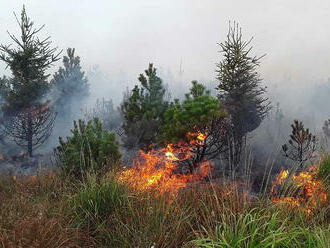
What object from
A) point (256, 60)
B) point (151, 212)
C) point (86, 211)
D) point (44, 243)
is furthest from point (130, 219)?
point (256, 60)

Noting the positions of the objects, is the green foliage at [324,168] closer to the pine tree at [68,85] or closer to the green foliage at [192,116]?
the green foliage at [192,116]

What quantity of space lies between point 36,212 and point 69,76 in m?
35.4

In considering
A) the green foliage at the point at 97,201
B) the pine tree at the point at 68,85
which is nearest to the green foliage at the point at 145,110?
the green foliage at the point at 97,201

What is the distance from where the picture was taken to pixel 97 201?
202 inches

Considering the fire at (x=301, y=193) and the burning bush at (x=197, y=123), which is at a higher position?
the burning bush at (x=197, y=123)

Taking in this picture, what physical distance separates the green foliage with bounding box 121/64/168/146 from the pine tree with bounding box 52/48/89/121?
70.6 feet

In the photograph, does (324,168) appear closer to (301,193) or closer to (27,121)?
(301,193)

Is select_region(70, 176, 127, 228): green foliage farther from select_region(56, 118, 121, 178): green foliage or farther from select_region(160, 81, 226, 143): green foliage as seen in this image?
select_region(160, 81, 226, 143): green foliage

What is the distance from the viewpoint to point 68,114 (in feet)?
121

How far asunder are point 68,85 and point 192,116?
29.0m

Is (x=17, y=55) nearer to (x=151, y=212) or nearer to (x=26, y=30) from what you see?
(x=26, y=30)

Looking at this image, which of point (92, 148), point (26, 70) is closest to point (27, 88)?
point (26, 70)

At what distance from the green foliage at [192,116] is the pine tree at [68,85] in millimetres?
26201

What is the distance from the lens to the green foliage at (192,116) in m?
13.0
